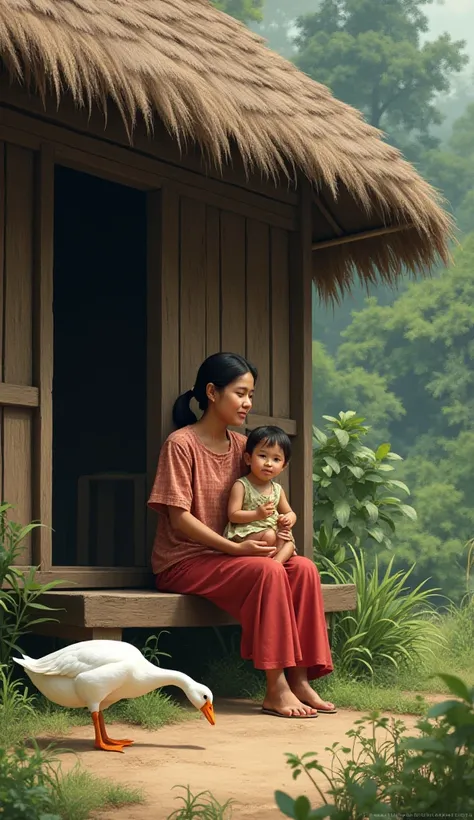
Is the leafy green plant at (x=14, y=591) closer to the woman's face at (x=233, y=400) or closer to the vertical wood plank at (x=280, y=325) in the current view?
the woman's face at (x=233, y=400)

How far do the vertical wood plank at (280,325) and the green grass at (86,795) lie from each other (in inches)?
146

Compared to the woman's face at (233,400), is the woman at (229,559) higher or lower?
lower

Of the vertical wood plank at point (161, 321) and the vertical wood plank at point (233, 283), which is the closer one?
the vertical wood plank at point (161, 321)

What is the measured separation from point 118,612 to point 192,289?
2004 mm

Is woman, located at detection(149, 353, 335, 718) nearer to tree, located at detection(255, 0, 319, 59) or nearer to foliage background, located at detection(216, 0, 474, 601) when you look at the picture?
foliage background, located at detection(216, 0, 474, 601)

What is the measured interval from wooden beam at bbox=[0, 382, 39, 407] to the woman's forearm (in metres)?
0.84

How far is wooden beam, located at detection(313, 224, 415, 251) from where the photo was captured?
300 inches

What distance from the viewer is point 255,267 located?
712cm

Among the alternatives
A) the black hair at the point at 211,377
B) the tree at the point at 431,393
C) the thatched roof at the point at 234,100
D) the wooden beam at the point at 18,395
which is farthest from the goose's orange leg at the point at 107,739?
the tree at the point at 431,393

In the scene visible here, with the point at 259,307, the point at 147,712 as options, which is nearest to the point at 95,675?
the point at 147,712

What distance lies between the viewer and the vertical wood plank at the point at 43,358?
5676mm

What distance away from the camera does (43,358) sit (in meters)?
5.76

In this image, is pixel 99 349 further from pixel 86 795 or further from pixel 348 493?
pixel 86 795

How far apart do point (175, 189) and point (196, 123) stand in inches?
29.6
